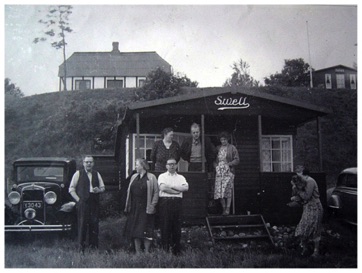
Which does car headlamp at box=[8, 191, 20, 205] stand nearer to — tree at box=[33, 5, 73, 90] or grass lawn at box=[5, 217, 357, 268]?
grass lawn at box=[5, 217, 357, 268]

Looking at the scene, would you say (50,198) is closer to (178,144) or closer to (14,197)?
(14,197)

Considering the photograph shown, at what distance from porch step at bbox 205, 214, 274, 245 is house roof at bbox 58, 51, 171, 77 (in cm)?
318

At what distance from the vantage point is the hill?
685cm

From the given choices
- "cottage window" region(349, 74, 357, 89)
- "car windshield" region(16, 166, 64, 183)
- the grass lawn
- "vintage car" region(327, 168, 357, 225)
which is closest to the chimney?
"car windshield" region(16, 166, 64, 183)

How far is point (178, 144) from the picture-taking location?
7.51 metres

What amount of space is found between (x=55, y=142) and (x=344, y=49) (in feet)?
21.1

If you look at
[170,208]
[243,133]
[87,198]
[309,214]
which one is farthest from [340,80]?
[87,198]

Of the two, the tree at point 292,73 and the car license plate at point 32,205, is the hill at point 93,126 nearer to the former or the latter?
the tree at point 292,73

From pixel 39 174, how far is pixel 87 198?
133 cm

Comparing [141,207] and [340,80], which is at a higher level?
[340,80]

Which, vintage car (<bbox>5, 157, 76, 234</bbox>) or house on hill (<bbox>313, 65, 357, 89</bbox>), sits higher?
house on hill (<bbox>313, 65, 357, 89</bbox>)
